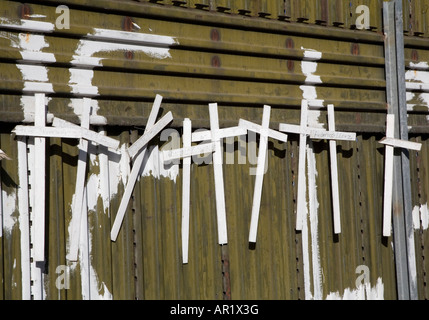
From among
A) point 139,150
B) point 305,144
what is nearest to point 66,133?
point 139,150

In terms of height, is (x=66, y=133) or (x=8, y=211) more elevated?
(x=66, y=133)

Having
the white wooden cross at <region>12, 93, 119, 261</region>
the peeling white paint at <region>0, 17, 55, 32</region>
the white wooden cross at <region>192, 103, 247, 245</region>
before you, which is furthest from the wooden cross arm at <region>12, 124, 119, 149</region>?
the white wooden cross at <region>192, 103, 247, 245</region>

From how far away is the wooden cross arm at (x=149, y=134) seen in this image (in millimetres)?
6734

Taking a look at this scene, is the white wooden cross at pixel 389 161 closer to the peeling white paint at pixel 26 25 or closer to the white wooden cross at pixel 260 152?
the white wooden cross at pixel 260 152

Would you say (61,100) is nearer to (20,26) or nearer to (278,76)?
(20,26)

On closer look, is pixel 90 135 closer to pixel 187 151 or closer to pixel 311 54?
pixel 187 151

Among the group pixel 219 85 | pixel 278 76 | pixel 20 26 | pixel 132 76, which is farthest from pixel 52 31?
pixel 278 76

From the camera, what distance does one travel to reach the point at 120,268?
21.7ft

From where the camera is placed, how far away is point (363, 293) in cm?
840

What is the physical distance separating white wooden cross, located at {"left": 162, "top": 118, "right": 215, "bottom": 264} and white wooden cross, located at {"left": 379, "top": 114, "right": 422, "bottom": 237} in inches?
105

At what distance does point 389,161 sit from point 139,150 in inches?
136

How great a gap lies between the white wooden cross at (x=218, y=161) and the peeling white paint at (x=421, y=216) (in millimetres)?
3027

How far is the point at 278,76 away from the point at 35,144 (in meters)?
2.95

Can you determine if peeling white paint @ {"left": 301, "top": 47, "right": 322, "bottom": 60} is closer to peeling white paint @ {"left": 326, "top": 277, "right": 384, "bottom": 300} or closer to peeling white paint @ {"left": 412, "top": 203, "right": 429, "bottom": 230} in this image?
peeling white paint @ {"left": 412, "top": 203, "right": 429, "bottom": 230}
